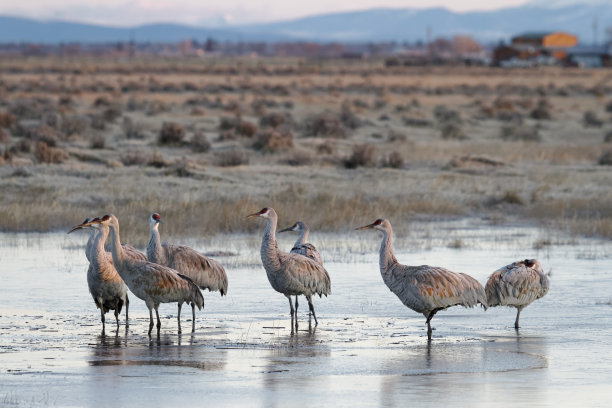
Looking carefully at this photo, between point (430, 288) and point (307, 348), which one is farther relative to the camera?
point (430, 288)

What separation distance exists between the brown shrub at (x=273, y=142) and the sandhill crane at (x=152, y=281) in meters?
20.1

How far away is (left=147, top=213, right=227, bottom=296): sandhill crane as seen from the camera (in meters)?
13.6

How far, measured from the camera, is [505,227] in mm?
22812

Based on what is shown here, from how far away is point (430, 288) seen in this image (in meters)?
12.3

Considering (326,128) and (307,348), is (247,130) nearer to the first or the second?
(326,128)

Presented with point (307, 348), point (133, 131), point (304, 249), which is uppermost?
point (133, 131)

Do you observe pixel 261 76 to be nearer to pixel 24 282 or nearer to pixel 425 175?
pixel 425 175

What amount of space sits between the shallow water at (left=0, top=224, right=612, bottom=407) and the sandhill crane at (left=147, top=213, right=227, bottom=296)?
48cm

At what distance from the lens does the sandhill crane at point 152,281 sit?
12.6 meters

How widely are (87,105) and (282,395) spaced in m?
45.7

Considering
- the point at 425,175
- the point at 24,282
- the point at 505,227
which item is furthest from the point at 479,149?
the point at 24,282

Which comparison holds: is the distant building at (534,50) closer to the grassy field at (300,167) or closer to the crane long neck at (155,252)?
the grassy field at (300,167)

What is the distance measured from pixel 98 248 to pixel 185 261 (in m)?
1.13

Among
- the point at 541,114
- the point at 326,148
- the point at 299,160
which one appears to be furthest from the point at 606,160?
the point at 541,114
